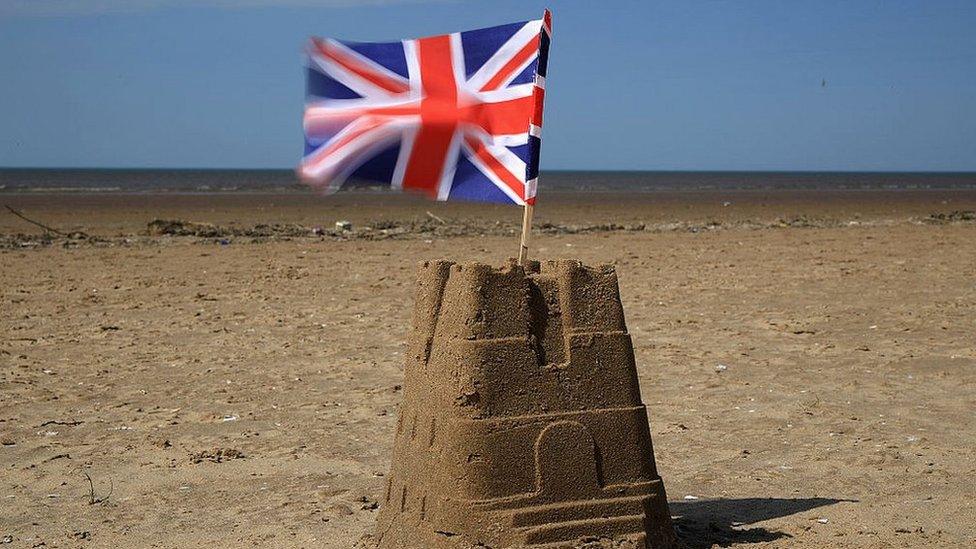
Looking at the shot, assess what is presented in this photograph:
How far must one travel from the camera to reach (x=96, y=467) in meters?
6.88

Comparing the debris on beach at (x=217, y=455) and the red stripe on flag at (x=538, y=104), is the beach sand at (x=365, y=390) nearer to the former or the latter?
the debris on beach at (x=217, y=455)

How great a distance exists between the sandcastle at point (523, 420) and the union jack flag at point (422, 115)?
0.62 m

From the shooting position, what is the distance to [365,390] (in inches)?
346

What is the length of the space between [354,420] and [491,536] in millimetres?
3367

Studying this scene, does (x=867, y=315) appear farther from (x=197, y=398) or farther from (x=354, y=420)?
(x=197, y=398)

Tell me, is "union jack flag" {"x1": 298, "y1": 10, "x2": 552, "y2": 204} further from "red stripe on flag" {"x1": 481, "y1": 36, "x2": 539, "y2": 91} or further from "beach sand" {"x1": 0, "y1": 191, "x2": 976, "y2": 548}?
"beach sand" {"x1": 0, "y1": 191, "x2": 976, "y2": 548}

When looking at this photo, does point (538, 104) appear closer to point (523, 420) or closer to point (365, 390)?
point (523, 420)

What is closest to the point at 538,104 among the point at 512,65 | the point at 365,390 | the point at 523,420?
the point at 512,65

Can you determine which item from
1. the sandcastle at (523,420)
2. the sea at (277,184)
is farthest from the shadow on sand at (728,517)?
the sea at (277,184)

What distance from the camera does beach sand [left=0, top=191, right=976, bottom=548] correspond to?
19.4 ft

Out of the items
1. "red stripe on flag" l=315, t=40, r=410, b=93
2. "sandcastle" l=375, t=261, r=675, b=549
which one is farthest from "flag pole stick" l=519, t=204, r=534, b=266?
"red stripe on flag" l=315, t=40, r=410, b=93

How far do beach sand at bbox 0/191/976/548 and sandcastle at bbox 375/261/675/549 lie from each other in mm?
616

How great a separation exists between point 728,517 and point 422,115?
8.47ft

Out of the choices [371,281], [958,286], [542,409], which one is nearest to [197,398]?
[542,409]
